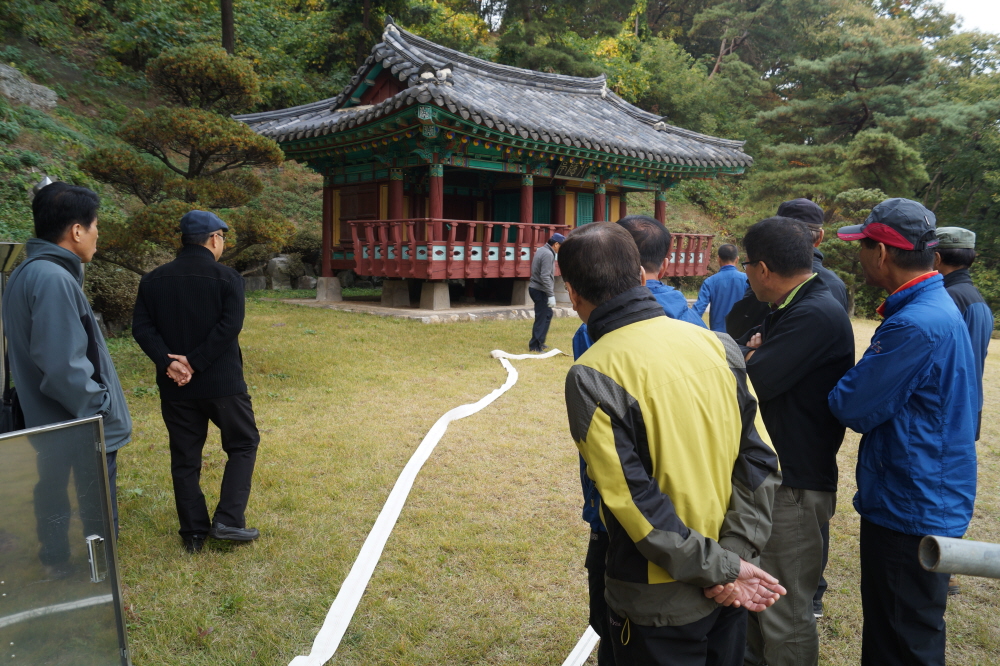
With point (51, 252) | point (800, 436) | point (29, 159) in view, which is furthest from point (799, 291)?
point (29, 159)

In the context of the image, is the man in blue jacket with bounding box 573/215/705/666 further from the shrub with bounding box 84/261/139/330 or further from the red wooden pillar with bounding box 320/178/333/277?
the red wooden pillar with bounding box 320/178/333/277

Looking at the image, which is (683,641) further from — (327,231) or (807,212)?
(327,231)

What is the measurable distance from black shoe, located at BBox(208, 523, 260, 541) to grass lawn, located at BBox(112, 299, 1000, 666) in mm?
62

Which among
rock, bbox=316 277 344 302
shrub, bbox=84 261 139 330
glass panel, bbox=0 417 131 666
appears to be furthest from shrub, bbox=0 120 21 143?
glass panel, bbox=0 417 131 666

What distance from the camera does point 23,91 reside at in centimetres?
1470

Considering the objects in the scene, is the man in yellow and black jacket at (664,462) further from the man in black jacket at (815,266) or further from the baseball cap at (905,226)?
the man in black jacket at (815,266)

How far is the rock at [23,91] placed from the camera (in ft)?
46.9

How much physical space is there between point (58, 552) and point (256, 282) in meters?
14.1

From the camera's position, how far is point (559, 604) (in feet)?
9.68

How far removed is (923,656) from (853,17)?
97.2 feet

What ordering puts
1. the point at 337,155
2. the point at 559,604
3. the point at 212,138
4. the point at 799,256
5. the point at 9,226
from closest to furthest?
the point at 799,256, the point at 559,604, the point at 212,138, the point at 9,226, the point at 337,155

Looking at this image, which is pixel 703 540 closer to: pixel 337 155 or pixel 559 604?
pixel 559 604

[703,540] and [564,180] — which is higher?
[564,180]

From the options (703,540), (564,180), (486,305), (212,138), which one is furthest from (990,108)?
(703,540)
